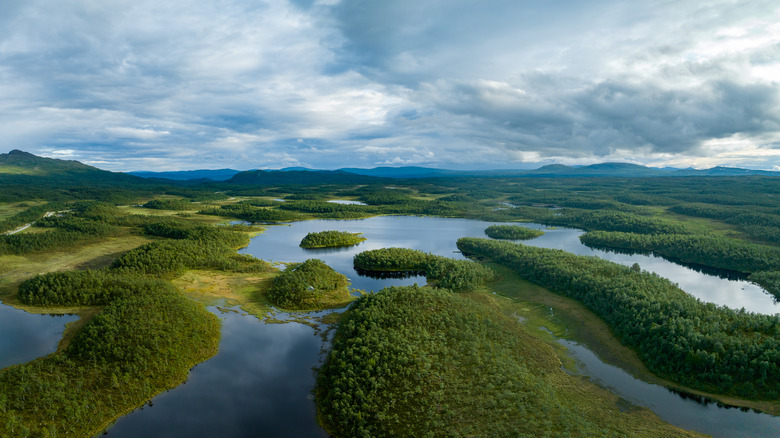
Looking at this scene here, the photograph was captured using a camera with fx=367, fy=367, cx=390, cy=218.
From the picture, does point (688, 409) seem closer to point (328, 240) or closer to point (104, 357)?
point (104, 357)

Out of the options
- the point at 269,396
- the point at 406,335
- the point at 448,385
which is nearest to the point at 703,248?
the point at 406,335

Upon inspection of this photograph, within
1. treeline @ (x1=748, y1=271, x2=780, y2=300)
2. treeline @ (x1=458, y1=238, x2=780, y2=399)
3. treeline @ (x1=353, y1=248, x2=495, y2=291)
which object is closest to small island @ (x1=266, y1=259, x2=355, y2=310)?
treeline @ (x1=353, y1=248, x2=495, y2=291)

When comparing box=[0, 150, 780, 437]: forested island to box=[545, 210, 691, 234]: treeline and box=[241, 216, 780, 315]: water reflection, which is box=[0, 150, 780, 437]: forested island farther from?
box=[545, 210, 691, 234]: treeline

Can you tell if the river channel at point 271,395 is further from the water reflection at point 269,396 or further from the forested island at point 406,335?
the forested island at point 406,335

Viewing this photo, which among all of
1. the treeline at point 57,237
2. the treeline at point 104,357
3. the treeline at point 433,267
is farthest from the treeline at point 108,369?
the treeline at point 57,237

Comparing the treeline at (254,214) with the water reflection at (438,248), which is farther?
the treeline at (254,214)

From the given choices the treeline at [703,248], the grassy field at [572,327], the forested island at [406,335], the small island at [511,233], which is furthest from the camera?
the small island at [511,233]

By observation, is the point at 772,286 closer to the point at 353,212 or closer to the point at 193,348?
the point at 193,348
